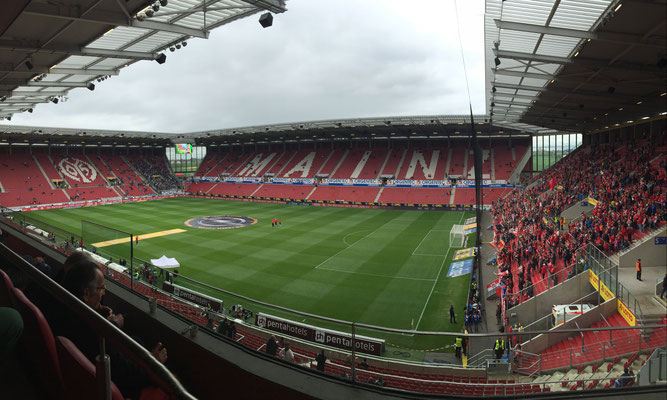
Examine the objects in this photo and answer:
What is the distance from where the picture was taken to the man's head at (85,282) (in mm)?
2992

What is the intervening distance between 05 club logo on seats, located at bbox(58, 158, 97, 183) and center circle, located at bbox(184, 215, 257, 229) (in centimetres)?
3192

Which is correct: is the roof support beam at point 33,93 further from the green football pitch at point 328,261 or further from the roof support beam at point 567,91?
the roof support beam at point 567,91

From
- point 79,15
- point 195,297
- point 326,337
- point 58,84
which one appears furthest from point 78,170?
point 326,337

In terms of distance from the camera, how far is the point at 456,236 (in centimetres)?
3167

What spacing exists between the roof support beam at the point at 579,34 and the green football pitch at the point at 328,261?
Answer: 11612 mm

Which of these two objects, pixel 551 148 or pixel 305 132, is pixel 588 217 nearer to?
pixel 551 148

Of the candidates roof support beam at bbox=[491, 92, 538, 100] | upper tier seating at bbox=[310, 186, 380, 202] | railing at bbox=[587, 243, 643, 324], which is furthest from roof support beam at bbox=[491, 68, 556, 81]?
upper tier seating at bbox=[310, 186, 380, 202]

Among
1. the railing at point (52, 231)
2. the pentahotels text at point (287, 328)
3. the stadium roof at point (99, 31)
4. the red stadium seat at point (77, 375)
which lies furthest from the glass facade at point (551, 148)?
the red stadium seat at point (77, 375)

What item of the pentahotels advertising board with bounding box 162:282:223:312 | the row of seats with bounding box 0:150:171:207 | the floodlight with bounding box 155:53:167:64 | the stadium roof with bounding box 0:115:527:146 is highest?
the stadium roof with bounding box 0:115:527:146

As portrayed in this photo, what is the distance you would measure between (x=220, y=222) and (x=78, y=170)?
1516 inches

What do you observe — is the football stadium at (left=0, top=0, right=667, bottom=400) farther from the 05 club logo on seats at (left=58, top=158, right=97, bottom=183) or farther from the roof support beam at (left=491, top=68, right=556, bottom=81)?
the 05 club logo on seats at (left=58, top=158, right=97, bottom=183)

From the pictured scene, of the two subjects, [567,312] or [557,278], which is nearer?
[567,312]

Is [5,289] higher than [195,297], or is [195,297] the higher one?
[5,289]

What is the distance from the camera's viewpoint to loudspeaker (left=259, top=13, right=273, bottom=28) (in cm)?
1072
